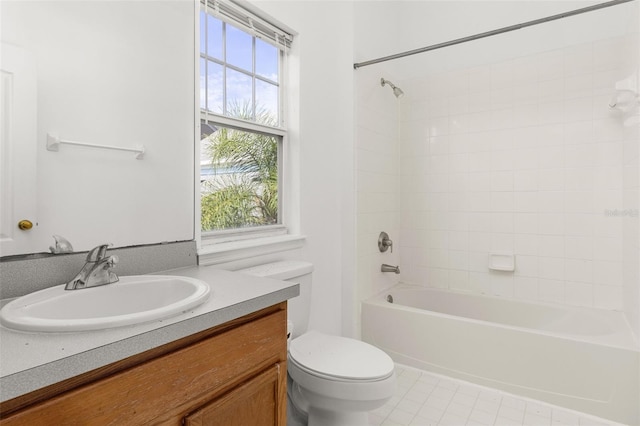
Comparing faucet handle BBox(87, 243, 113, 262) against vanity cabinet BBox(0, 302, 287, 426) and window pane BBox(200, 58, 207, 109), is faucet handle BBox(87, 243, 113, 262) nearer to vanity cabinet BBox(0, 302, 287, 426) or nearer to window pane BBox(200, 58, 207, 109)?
vanity cabinet BBox(0, 302, 287, 426)

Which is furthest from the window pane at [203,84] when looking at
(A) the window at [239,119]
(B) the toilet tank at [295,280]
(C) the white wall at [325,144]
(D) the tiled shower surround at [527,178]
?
(D) the tiled shower surround at [527,178]

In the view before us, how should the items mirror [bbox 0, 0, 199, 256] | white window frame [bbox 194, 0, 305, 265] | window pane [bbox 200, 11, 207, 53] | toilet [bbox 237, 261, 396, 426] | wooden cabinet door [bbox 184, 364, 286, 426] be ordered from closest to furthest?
wooden cabinet door [bbox 184, 364, 286, 426], mirror [bbox 0, 0, 199, 256], toilet [bbox 237, 261, 396, 426], white window frame [bbox 194, 0, 305, 265], window pane [bbox 200, 11, 207, 53]

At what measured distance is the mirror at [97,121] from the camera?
1013 millimetres

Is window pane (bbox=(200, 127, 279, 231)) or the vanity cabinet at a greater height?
window pane (bbox=(200, 127, 279, 231))

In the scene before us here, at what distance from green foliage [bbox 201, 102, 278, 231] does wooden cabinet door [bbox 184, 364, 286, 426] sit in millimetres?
845

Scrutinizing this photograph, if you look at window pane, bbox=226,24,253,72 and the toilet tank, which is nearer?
the toilet tank

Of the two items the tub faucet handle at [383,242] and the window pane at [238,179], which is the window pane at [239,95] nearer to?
the window pane at [238,179]

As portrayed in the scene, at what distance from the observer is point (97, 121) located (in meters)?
1.20

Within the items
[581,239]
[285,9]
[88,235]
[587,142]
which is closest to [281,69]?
[285,9]

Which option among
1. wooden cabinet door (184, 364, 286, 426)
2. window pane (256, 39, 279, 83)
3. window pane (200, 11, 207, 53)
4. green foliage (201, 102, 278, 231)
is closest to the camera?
wooden cabinet door (184, 364, 286, 426)

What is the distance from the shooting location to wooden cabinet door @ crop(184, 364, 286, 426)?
2.80ft

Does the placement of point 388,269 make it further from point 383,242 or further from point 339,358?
point 339,358

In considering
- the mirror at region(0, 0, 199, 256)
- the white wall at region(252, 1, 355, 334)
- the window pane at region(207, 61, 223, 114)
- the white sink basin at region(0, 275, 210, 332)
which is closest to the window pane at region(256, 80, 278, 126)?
the white wall at region(252, 1, 355, 334)

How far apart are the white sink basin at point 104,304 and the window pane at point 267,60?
1273 mm
